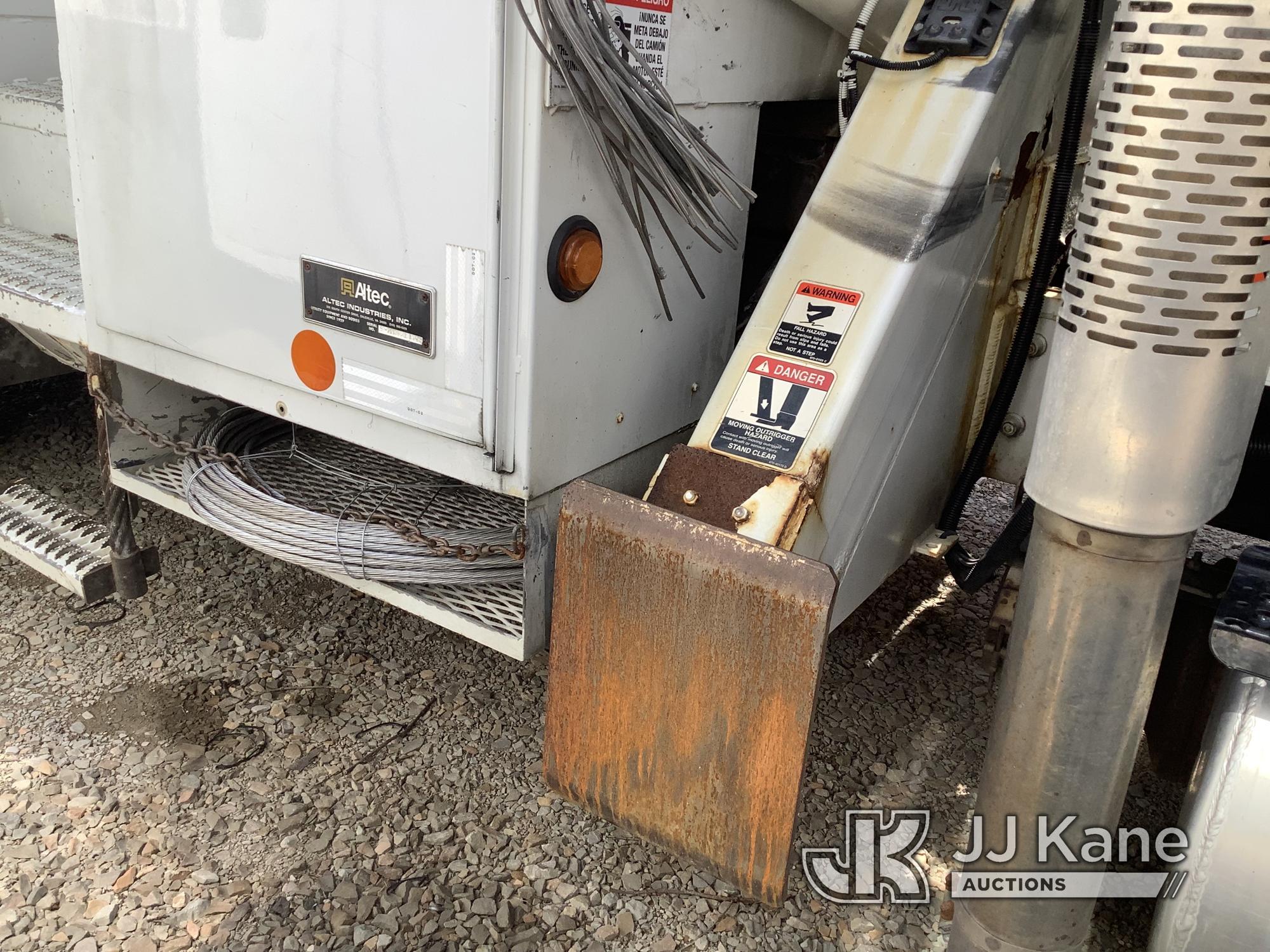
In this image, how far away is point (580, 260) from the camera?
1.56 metres

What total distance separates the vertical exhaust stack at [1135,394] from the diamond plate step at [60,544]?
1855 mm

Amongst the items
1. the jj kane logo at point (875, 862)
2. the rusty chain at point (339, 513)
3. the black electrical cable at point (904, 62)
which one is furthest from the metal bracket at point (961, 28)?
the jj kane logo at point (875, 862)

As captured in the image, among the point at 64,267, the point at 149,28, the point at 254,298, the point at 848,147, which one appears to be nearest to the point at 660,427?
the point at 848,147

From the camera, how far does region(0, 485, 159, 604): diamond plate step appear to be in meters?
2.30

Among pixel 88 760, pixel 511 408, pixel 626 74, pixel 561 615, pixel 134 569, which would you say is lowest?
pixel 88 760

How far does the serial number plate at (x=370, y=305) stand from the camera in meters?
1.63

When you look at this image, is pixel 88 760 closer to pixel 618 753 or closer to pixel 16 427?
pixel 618 753

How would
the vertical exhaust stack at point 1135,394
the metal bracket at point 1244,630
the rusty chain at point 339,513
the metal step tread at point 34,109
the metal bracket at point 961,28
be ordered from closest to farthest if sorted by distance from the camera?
the vertical exhaust stack at point 1135,394 < the metal bracket at point 1244,630 < the metal bracket at point 961,28 < the rusty chain at point 339,513 < the metal step tread at point 34,109

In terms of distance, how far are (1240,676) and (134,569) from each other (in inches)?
83.3

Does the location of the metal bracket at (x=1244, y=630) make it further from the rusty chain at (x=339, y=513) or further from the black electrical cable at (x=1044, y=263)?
the rusty chain at (x=339, y=513)

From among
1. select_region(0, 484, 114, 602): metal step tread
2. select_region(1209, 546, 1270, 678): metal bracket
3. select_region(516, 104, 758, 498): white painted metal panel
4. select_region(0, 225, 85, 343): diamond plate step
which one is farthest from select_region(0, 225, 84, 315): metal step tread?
select_region(1209, 546, 1270, 678): metal bracket

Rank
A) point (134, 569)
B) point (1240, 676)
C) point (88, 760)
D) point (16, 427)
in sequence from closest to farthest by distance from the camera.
Answer: point (1240, 676)
point (88, 760)
point (134, 569)
point (16, 427)

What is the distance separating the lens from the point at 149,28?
181 centimetres

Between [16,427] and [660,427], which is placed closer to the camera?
[660,427]
